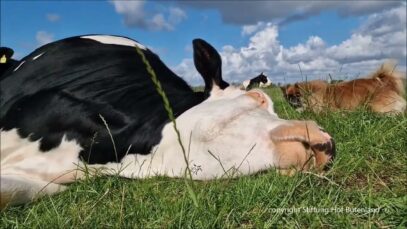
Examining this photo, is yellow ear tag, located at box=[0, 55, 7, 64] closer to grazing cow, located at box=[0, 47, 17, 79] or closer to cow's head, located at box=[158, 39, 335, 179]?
grazing cow, located at box=[0, 47, 17, 79]


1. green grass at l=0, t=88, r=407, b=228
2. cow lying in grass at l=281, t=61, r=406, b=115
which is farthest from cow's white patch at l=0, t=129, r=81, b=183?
cow lying in grass at l=281, t=61, r=406, b=115

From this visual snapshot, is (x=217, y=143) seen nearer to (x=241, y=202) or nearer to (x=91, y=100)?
(x=241, y=202)

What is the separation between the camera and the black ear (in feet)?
12.0

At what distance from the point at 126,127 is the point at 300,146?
1.17 metres

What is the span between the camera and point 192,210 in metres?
2.69

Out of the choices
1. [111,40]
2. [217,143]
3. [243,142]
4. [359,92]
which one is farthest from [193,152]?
[359,92]

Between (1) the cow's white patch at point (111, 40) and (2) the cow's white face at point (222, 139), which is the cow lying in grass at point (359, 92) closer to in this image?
(1) the cow's white patch at point (111, 40)

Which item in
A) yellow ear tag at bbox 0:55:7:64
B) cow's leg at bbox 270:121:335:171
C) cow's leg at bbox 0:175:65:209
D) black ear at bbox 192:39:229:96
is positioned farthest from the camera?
yellow ear tag at bbox 0:55:7:64

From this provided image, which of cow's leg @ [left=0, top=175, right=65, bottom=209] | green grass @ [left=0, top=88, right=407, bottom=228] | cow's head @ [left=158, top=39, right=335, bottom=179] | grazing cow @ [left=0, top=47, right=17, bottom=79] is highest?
grazing cow @ [left=0, top=47, right=17, bottom=79]

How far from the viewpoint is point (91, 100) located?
3.74 metres

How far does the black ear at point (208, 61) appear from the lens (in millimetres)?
3672

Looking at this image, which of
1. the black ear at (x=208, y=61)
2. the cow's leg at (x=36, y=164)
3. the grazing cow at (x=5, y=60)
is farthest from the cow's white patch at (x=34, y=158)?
the grazing cow at (x=5, y=60)

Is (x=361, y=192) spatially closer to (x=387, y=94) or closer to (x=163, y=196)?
(x=163, y=196)

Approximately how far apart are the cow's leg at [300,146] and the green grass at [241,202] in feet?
0.26
